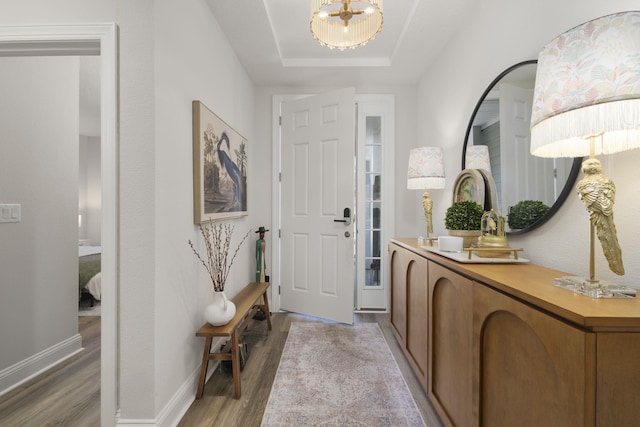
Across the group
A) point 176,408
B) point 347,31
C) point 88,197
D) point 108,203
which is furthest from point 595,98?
point 88,197

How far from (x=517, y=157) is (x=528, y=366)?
3.47 feet

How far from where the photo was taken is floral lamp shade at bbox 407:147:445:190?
229cm

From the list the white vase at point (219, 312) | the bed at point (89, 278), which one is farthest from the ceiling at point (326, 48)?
the bed at point (89, 278)

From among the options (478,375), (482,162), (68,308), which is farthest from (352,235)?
(68,308)

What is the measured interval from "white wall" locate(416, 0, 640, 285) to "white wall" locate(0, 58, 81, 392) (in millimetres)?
3019

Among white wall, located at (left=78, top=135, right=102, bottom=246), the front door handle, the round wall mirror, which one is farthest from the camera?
white wall, located at (left=78, top=135, right=102, bottom=246)

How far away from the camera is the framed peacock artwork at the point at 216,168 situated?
5.81ft

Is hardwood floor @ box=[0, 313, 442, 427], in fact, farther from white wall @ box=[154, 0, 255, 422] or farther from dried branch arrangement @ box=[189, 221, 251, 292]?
dried branch arrangement @ box=[189, 221, 251, 292]

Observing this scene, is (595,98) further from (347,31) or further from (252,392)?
(252,392)

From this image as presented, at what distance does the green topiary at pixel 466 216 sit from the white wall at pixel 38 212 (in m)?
2.76

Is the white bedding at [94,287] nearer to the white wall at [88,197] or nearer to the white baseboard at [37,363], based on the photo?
A: the white baseboard at [37,363]

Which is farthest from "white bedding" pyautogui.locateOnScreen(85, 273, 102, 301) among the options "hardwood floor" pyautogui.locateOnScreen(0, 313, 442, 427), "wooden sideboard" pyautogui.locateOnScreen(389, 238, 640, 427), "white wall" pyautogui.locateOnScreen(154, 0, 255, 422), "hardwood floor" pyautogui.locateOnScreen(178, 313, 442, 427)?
"wooden sideboard" pyautogui.locateOnScreen(389, 238, 640, 427)

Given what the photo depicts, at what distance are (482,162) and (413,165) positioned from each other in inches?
24.2

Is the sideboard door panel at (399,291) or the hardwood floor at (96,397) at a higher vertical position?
the sideboard door panel at (399,291)
